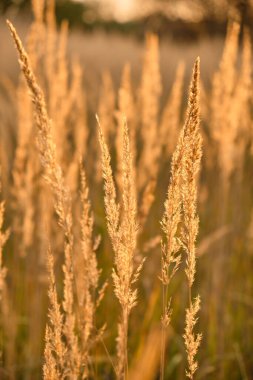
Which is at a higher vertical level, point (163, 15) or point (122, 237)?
point (163, 15)

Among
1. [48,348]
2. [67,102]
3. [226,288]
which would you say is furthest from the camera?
[226,288]

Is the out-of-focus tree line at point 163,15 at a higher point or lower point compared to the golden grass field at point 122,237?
higher

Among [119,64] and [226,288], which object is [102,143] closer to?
[226,288]

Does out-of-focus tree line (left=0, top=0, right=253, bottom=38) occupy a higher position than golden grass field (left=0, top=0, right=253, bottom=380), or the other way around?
out-of-focus tree line (left=0, top=0, right=253, bottom=38)

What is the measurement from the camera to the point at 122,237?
107 centimetres

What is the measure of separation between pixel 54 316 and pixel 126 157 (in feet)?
1.15

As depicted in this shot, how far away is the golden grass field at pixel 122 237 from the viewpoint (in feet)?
3.33

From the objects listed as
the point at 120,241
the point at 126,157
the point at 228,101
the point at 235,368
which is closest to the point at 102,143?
the point at 126,157

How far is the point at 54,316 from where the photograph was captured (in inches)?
43.8

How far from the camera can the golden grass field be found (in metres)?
1.01

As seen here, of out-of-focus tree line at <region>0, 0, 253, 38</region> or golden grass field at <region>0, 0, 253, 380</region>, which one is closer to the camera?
golden grass field at <region>0, 0, 253, 380</region>

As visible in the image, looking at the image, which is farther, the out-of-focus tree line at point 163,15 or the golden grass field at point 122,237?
the out-of-focus tree line at point 163,15

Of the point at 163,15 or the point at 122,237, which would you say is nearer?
the point at 122,237

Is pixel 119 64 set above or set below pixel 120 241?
above
